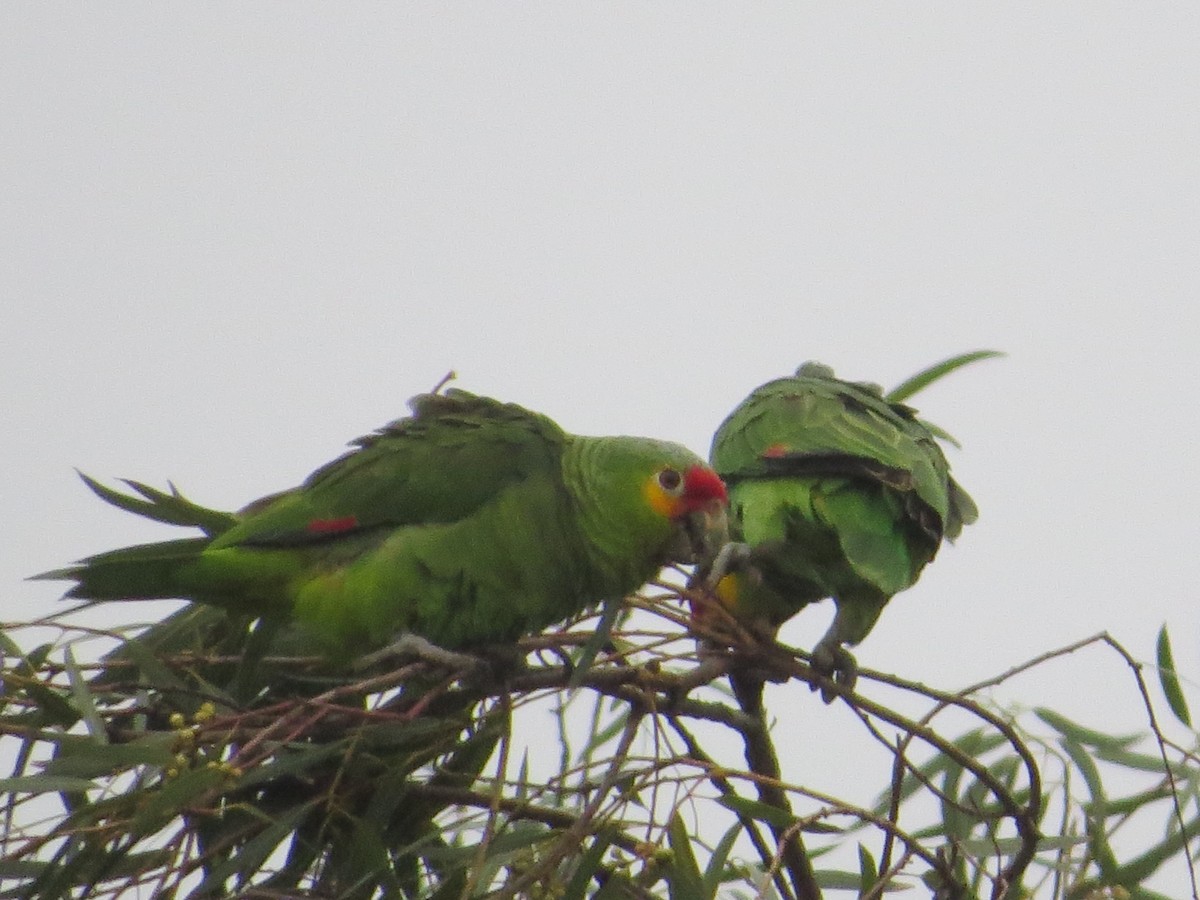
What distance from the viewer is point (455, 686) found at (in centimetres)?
222

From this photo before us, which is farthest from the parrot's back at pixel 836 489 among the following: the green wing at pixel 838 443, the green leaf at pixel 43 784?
the green leaf at pixel 43 784

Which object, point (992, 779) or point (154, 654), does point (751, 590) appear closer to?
point (992, 779)

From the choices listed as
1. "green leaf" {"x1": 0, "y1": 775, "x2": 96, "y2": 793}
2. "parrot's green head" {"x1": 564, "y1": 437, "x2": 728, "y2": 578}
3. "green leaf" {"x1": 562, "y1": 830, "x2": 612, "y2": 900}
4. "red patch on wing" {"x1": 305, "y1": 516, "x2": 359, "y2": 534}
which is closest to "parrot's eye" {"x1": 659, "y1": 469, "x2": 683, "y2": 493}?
"parrot's green head" {"x1": 564, "y1": 437, "x2": 728, "y2": 578}

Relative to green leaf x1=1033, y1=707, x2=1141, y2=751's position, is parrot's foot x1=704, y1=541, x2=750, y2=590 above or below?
above

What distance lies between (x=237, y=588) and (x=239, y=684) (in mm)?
207

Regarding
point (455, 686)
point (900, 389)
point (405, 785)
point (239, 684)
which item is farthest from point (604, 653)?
point (900, 389)

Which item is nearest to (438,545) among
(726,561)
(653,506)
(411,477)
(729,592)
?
(411,477)

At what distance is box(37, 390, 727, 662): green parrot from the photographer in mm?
2281

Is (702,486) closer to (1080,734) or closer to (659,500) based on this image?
(659,500)

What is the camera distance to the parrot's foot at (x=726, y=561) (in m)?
2.30

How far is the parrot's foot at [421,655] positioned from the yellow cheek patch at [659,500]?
391 mm

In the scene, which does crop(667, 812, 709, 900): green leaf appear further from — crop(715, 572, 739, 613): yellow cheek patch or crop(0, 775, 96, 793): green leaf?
crop(715, 572, 739, 613): yellow cheek patch

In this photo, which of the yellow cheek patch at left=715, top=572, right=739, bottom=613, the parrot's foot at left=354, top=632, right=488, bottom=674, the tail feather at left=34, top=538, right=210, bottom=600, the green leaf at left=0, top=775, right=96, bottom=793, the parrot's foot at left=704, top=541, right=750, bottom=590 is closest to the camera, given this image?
the green leaf at left=0, top=775, right=96, bottom=793

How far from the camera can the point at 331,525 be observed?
2.35 m
